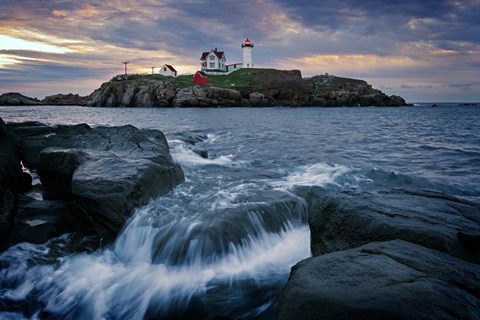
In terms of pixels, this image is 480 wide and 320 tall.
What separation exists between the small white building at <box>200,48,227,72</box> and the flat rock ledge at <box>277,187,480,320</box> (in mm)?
116784

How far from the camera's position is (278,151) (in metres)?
19.5

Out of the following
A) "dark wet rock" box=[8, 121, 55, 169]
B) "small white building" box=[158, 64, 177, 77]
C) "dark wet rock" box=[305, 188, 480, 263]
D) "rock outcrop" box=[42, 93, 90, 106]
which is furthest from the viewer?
A: "rock outcrop" box=[42, 93, 90, 106]

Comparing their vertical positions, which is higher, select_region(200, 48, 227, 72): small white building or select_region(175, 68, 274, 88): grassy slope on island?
select_region(200, 48, 227, 72): small white building

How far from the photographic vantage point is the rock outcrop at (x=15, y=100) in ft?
379

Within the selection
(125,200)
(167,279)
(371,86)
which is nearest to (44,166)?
(125,200)

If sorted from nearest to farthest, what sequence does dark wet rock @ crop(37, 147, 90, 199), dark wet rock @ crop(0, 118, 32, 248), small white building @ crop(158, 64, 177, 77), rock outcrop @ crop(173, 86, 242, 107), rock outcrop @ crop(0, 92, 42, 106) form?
1. dark wet rock @ crop(0, 118, 32, 248)
2. dark wet rock @ crop(37, 147, 90, 199)
3. rock outcrop @ crop(173, 86, 242, 107)
4. rock outcrop @ crop(0, 92, 42, 106)
5. small white building @ crop(158, 64, 177, 77)

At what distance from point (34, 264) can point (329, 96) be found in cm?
9977

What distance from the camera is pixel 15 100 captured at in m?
116

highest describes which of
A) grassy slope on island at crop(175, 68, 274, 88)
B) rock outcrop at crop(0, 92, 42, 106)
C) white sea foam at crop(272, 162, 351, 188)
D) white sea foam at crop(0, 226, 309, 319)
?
grassy slope on island at crop(175, 68, 274, 88)

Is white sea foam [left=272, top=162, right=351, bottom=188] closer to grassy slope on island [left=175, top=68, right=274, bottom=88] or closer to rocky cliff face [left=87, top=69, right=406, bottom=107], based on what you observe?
rocky cliff face [left=87, top=69, right=406, bottom=107]

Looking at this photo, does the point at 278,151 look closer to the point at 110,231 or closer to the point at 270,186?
the point at 270,186

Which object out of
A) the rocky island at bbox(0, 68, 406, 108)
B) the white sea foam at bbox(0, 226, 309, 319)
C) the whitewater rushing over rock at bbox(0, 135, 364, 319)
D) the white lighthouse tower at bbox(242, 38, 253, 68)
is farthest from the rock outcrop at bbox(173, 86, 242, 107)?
the white sea foam at bbox(0, 226, 309, 319)

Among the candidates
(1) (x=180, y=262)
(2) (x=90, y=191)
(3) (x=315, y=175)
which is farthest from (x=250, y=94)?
(1) (x=180, y=262)

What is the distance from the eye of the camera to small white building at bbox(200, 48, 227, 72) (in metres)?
118
